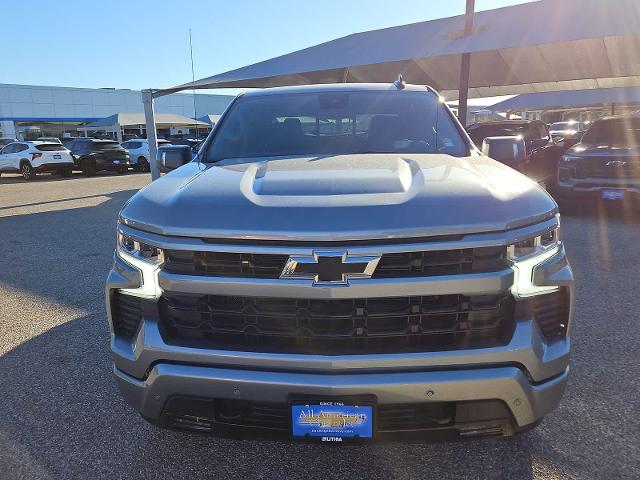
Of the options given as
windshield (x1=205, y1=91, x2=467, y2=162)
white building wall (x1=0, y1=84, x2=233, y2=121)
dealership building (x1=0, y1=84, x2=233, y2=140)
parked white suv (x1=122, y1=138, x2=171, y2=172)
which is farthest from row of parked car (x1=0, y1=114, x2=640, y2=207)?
dealership building (x1=0, y1=84, x2=233, y2=140)

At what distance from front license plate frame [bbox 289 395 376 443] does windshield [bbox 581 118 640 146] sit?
877cm

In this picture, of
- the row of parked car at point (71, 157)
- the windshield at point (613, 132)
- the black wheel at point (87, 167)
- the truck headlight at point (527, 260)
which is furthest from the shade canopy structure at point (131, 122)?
the truck headlight at point (527, 260)

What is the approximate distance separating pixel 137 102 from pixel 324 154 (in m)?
58.6

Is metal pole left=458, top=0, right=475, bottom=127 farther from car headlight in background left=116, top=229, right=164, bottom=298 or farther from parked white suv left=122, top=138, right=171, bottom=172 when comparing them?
parked white suv left=122, top=138, right=171, bottom=172

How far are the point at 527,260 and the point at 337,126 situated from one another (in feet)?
5.62

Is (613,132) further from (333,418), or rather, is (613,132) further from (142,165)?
(142,165)

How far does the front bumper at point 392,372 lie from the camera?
172cm

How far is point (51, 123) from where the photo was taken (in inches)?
1919

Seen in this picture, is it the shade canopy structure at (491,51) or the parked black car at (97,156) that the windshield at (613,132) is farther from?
the parked black car at (97,156)

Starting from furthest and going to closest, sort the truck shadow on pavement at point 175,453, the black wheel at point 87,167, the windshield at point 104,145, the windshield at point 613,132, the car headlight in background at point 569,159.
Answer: the windshield at point 104,145, the black wheel at point 87,167, the windshield at point 613,132, the car headlight in background at point 569,159, the truck shadow on pavement at point 175,453

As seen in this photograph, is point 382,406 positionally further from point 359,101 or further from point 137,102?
point 137,102

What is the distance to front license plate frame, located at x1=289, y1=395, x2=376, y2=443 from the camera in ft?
5.68

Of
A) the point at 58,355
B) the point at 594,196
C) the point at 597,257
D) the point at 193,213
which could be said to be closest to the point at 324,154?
the point at 193,213

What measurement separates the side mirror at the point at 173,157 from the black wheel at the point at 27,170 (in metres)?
19.9
